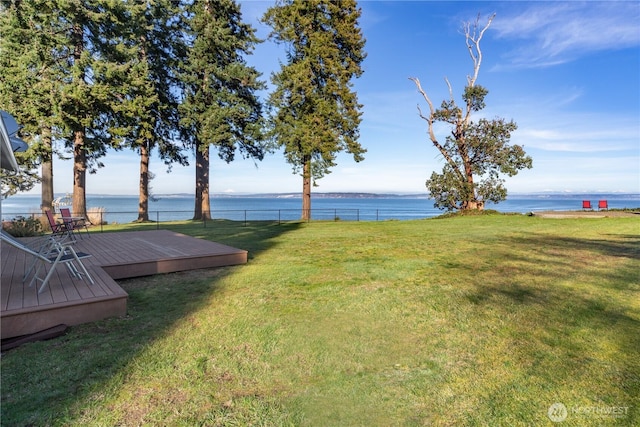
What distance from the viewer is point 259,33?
73.0ft

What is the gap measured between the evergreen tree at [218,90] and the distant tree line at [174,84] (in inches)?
2.6

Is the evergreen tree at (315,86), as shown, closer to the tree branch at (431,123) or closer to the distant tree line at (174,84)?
the distant tree line at (174,84)

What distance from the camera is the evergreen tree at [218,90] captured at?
1980 centimetres

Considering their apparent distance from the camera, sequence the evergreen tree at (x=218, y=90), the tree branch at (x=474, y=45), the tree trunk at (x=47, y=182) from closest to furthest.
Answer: the tree trunk at (x=47, y=182)
the evergreen tree at (x=218, y=90)
the tree branch at (x=474, y=45)

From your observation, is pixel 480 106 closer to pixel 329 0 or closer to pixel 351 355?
pixel 329 0

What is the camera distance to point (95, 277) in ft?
16.4

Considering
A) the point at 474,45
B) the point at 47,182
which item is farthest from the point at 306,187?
the point at 474,45

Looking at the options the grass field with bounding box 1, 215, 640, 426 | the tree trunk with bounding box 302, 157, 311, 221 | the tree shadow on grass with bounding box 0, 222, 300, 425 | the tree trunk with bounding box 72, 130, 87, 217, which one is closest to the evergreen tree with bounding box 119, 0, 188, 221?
the tree trunk with bounding box 72, 130, 87, 217

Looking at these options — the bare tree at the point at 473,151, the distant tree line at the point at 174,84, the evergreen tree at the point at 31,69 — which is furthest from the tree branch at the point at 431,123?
the evergreen tree at the point at 31,69

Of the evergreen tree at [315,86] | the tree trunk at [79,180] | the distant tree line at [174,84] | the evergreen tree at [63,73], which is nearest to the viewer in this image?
the evergreen tree at [63,73]

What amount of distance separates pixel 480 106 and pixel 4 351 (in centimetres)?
2483

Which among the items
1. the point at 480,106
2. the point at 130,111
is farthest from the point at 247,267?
the point at 480,106

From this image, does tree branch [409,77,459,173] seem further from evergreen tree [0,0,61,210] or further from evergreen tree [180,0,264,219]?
evergreen tree [0,0,61,210]

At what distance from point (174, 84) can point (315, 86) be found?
9002 mm
